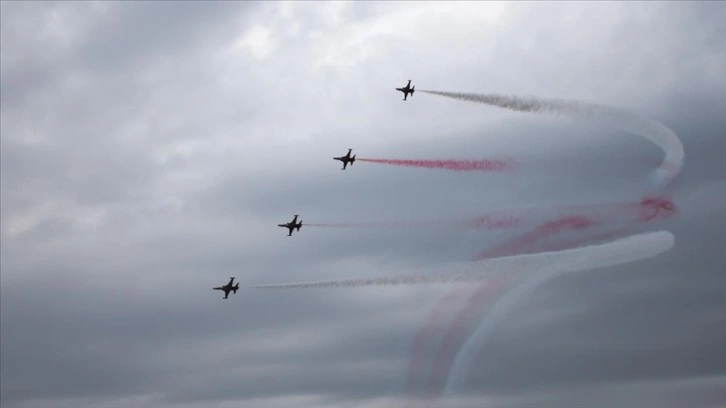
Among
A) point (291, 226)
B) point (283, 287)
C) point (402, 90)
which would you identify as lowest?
point (283, 287)

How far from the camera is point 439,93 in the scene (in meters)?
125

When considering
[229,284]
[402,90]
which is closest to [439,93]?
[402,90]

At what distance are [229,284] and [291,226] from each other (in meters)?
11.5

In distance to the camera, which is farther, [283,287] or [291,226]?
[291,226]

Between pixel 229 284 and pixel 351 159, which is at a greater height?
pixel 351 159

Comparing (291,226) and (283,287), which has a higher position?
(291,226)

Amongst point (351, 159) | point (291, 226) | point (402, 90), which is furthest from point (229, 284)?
point (402, 90)

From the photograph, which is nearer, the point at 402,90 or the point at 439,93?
the point at 439,93

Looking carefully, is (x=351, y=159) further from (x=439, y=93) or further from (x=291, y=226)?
(x=439, y=93)

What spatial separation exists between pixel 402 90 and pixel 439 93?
2501 centimetres

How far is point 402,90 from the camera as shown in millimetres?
149625

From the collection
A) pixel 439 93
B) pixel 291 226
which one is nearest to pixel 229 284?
pixel 291 226

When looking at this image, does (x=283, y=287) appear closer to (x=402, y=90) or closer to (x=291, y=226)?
(x=291, y=226)

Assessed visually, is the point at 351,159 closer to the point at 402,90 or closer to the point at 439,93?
the point at 402,90
